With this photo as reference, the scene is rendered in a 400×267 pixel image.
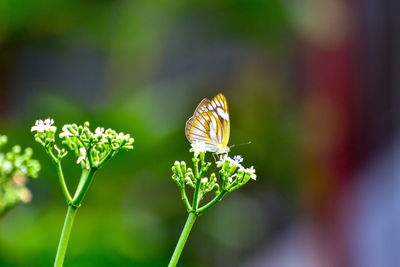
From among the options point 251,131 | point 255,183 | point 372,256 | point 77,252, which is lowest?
point 372,256

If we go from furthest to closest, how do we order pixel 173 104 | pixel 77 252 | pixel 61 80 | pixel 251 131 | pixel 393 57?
pixel 393 57 < pixel 61 80 < pixel 251 131 < pixel 173 104 < pixel 77 252

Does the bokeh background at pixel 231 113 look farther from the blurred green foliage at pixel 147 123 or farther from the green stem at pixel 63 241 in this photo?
the green stem at pixel 63 241

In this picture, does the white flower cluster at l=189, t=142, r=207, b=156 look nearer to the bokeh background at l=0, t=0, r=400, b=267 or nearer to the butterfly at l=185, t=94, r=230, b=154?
the butterfly at l=185, t=94, r=230, b=154

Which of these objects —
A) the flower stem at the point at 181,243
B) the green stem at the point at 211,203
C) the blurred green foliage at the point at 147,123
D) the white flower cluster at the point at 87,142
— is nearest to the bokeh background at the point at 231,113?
the blurred green foliage at the point at 147,123

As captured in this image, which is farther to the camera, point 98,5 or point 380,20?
point 380,20

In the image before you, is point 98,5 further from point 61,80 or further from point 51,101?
point 61,80

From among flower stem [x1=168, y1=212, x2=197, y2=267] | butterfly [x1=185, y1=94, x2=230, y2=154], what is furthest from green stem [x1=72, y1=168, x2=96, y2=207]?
butterfly [x1=185, y1=94, x2=230, y2=154]

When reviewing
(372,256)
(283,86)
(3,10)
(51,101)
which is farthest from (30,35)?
(372,256)

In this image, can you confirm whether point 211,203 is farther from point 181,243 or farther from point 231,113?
point 231,113
